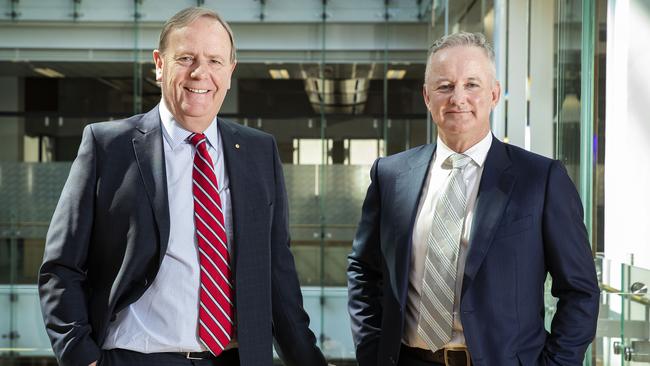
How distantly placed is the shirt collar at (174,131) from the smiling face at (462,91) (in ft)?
1.92

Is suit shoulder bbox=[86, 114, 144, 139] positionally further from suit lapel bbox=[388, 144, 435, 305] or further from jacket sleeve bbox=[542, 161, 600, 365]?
jacket sleeve bbox=[542, 161, 600, 365]

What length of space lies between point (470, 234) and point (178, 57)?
2.90 feet

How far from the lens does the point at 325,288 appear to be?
24.5 ft

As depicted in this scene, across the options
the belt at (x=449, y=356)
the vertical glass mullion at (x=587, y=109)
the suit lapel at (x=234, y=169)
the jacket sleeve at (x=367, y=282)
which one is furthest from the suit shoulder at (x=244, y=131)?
the vertical glass mullion at (x=587, y=109)

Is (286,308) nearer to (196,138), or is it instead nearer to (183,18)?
(196,138)

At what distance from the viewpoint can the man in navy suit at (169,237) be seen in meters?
1.85

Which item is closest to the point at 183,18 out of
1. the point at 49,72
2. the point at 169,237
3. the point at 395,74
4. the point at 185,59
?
the point at 185,59

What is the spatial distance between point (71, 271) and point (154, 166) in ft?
1.08

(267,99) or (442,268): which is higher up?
(267,99)

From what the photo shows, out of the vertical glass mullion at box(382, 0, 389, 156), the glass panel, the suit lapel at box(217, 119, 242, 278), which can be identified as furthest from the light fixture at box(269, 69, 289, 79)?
the suit lapel at box(217, 119, 242, 278)

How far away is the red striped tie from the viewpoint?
188 cm

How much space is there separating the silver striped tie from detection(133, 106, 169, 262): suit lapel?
2.24ft

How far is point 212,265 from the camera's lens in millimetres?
1893

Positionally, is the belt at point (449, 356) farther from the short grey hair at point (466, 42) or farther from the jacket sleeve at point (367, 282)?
the short grey hair at point (466, 42)
